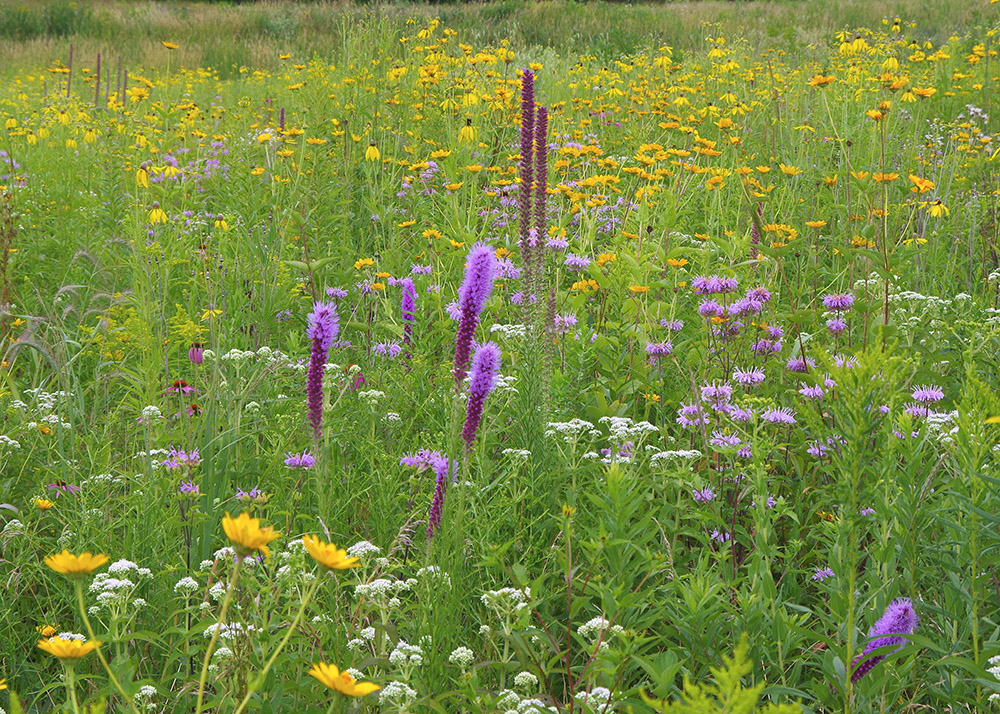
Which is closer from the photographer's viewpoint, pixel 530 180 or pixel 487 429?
pixel 487 429

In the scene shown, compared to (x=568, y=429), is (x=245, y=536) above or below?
above

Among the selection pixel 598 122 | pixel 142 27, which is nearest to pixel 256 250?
pixel 598 122

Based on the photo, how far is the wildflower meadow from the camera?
1.55m

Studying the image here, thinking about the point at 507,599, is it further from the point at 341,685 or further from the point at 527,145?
the point at 527,145

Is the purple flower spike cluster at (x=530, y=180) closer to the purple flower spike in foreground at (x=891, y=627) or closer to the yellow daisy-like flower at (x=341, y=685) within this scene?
the purple flower spike in foreground at (x=891, y=627)

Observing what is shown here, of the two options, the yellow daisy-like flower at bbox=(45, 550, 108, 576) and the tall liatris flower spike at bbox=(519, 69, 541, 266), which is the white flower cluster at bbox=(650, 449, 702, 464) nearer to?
the tall liatris flower spike at bbox=(519, 69, 541, 266)

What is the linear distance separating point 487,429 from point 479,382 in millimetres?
619

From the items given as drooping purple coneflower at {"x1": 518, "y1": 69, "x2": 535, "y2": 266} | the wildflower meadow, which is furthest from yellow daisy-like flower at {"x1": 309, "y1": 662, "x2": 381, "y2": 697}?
drooping purple coneflower at {"x1": 518, "y1": 69, "x2": 535, "y2": 266}

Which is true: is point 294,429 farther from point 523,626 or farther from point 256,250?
point 256,250

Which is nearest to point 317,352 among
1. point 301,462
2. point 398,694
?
point 301,462

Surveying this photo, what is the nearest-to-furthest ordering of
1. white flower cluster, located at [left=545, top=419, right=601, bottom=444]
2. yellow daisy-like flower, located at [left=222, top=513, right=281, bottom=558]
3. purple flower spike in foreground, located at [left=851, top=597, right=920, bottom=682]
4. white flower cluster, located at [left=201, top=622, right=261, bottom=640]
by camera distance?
yellow daisy-like flower, located at [left=222, top=513, right=281, bottom=558], white flower cluster, located at [left=201, top=622, right=261, bottom=640], purple flower spike in foreground, located at [left=851, top=597, right=920, bottom=682], white flower cluster, located at [left=545, top=419, right=601, bottom=444]

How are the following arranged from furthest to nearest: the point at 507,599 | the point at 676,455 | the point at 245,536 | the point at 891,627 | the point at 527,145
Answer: the point at 527,145, the point at 676,455, the point at 507,599, the point at 891,627, the point at 245,536

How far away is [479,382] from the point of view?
65.2 inches

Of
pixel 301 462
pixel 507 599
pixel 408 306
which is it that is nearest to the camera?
pixel 507 599
